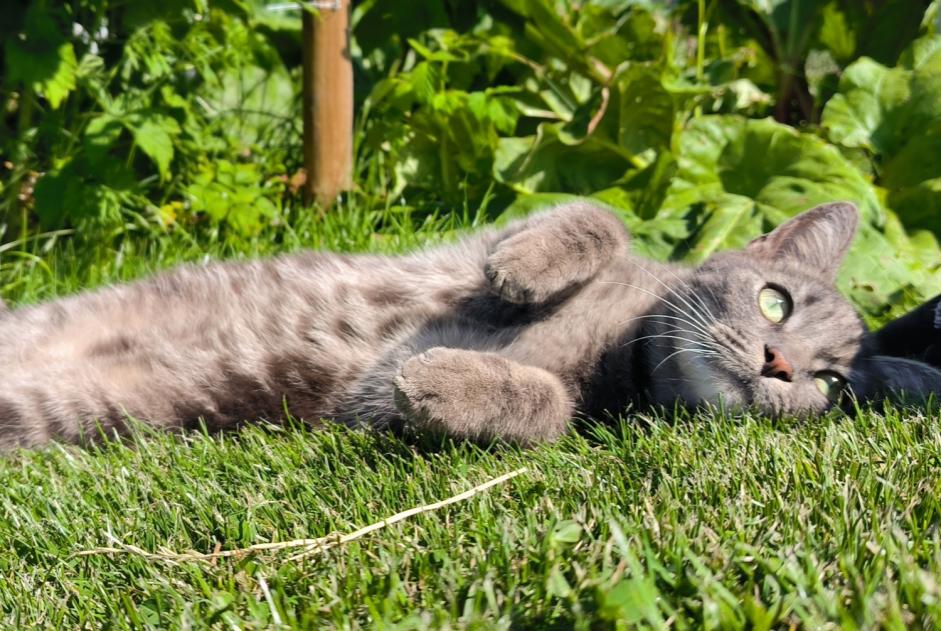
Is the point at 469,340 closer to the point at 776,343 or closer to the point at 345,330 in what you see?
the point at 345,330

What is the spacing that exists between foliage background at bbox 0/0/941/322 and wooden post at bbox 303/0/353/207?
0.50ft

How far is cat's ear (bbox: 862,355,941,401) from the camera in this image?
2.21m

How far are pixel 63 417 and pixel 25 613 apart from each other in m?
1.07

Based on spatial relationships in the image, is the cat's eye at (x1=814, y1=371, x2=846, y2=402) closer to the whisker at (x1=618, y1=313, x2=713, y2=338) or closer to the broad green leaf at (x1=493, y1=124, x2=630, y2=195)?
the whisker at (x1=618, y1=313, x2=713, y2=338)

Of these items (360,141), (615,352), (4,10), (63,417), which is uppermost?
(4,10)

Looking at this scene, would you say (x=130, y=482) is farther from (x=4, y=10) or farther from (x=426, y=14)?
(x=426, y=14)

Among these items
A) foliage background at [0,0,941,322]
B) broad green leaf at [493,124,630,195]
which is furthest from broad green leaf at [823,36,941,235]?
broad green leaf at [493,124,630,195]

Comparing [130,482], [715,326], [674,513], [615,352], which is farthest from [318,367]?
[674,513]

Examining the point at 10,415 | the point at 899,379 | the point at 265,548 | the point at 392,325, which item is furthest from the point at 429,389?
the point at 10,415

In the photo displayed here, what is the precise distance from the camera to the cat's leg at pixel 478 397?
197 cm

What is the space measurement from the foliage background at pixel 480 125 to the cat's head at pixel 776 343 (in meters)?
0.81

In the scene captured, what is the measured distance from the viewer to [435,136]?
394cm

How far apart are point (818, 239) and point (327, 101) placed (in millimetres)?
2068

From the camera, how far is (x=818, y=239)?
2607 mm
